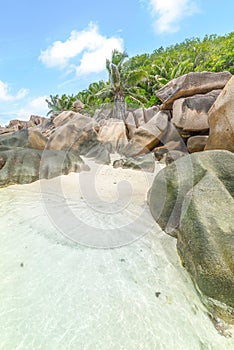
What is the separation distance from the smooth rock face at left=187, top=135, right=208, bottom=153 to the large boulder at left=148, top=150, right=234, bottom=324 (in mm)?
3217

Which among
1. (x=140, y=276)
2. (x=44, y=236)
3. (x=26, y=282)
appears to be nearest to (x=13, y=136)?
(x=44, y=236)

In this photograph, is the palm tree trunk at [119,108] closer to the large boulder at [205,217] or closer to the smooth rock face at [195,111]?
the smooth rock face at [195,111]

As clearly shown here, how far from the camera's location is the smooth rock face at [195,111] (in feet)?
20.4

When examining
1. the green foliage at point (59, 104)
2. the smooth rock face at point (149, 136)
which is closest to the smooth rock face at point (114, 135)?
the smooth rock face at point (149, 136)

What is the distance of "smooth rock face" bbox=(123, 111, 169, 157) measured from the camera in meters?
8.09

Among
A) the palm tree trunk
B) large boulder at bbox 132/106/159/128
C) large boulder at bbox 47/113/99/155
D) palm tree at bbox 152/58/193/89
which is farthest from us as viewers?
palm tree at bbox 152/58/193/89

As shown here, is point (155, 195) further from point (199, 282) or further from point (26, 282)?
point (26, 282)

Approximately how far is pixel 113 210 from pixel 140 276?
1831mm

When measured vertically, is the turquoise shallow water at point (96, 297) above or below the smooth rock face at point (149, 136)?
below

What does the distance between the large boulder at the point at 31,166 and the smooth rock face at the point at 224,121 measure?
4.26 meters

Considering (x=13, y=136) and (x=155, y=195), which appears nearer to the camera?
(x=155, y=195)

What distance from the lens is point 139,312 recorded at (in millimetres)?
1923

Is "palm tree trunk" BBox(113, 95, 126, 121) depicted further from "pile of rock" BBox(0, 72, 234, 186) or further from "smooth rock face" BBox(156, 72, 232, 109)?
Answer: "smooth rock face" BBox(156, 72, 232, 109)

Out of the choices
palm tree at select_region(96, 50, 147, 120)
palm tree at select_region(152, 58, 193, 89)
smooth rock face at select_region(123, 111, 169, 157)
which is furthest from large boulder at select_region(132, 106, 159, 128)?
palm tree at select_region(152, 58, 193, 89)
